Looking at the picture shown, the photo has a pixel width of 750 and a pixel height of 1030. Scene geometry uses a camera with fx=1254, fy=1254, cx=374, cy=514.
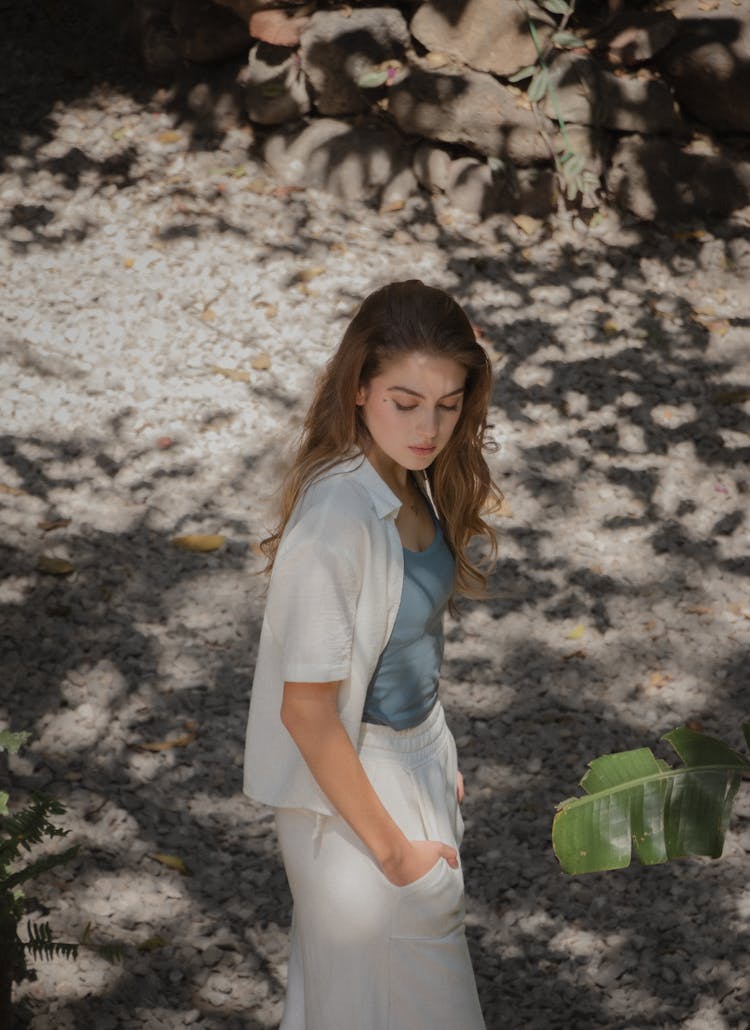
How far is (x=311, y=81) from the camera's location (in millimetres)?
7562

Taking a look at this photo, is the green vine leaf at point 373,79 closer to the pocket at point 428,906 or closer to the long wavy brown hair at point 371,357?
the long wavy brown hair at point 371,357

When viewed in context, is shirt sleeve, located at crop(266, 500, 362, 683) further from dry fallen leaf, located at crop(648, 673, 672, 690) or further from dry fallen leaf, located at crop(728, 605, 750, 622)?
dry fallen leaf, located at crop(728, 605, 750, 622)

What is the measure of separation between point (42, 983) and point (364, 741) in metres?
1.86

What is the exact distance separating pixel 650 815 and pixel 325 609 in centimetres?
77

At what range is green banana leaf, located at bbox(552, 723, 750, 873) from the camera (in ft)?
7.72

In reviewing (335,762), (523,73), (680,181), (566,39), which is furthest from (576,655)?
(566,39)

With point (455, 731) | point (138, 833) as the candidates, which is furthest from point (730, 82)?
point (138, 833)

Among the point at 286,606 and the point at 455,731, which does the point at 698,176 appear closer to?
the point at 455,731

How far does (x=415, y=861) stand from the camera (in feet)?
7.59

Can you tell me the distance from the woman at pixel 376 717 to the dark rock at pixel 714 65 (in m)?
5.58

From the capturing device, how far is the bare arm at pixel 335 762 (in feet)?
7.06

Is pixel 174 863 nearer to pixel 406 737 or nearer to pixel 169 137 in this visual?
pixel 406 737

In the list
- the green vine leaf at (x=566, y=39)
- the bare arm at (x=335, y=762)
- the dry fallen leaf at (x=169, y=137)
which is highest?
the bare arm at (x=335, y=762)

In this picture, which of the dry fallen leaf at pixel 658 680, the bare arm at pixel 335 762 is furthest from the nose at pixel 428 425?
the dry fallen leaf at pixel 658 680
